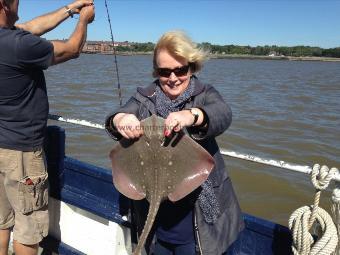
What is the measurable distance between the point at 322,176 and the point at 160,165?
0.96 meters

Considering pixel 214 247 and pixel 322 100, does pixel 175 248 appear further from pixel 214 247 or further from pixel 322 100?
pixel 322 100

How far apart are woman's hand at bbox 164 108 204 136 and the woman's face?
0.32 meters

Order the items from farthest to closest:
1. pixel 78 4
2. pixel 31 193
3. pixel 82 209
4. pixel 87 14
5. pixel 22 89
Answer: pixel 82 209 < pixel 78 4 < pixel 87 14 < pixel 31 193 < pixel 22 89

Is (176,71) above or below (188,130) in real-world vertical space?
above

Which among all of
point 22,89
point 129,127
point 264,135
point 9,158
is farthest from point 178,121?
point 264,135

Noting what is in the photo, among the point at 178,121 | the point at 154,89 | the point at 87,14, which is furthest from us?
the point at 87,14

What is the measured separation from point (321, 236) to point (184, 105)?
116cm

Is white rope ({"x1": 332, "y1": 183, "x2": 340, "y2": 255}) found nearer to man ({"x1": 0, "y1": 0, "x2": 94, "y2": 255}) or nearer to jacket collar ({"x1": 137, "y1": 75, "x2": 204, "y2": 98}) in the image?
jacket collar ({"x1": 137, "y1": 75, "x2": 204, "y2": 98})

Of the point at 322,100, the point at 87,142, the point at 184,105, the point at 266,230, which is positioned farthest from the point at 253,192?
the point at 322,100

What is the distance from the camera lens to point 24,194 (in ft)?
10.2

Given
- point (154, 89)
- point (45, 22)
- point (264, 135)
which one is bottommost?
point (264, 135)

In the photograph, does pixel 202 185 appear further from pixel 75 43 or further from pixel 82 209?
pixel 82 209

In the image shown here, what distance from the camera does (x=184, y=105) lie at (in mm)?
2420

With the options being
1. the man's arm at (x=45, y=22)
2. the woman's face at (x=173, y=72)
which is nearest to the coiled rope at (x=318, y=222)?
the woman's face at (x=173, y=72)
